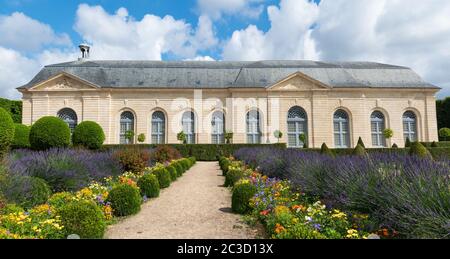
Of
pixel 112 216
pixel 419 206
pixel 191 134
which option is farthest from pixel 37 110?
pixel 419 206

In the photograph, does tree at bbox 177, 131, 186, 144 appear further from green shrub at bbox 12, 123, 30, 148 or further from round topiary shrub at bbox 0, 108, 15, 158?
round topiary shrub at bbox 0, 108, 15, 158

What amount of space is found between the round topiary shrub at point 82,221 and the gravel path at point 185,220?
15.5 inches

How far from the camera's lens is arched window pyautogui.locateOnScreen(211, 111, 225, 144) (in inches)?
957

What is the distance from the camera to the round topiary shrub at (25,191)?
458cm

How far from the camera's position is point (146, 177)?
690 centimetres

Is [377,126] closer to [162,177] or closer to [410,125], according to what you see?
[410,125]

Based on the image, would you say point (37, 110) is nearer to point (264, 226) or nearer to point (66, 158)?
point (66, 158)

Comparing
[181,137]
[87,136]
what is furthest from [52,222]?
[181,137]

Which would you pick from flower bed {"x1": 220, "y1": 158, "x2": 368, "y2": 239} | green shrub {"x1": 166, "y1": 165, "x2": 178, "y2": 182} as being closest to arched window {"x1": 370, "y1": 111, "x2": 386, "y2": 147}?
green shrub {"x1": 166, "y1": 165, "x2": 178, "y2": 182}

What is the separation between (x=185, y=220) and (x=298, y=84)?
20.8 meters

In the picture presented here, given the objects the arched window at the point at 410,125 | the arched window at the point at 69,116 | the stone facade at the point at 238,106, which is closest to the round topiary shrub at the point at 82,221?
the stone facade at the point at 238,106

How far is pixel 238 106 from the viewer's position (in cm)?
2384
